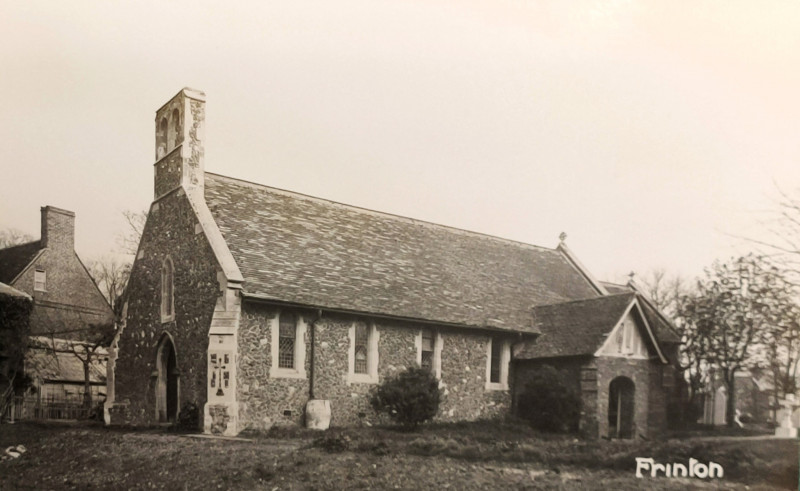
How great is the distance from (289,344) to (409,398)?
10.6 feet

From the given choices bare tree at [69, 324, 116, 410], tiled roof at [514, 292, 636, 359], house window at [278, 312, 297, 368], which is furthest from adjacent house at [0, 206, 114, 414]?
tiled roof at [514, 292, 636, 359]

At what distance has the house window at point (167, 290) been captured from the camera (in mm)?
19875

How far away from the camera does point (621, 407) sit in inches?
848

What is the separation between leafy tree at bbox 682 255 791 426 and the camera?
14.8m

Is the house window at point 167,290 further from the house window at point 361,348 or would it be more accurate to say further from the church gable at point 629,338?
the church gable at point 629,338

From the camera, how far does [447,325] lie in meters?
20.8

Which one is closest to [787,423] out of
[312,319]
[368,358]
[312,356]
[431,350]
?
[431,350]

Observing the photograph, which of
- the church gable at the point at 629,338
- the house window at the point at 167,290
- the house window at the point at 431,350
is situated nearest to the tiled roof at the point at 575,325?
the church gable at the point at 629,338

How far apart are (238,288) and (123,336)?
20.9ft

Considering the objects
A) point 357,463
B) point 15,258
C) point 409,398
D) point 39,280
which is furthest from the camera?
point 409,398

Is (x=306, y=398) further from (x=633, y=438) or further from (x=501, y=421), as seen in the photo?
(x=633, y=438)

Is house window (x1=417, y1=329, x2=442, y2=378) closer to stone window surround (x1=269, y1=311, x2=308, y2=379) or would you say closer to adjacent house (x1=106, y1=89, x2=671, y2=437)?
adjacent house (x1=106, y1=89, x2=671, y2=437)

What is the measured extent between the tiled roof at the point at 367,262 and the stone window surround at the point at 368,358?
0.61 meters

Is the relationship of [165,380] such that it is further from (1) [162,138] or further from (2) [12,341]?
(1) [162,138]
